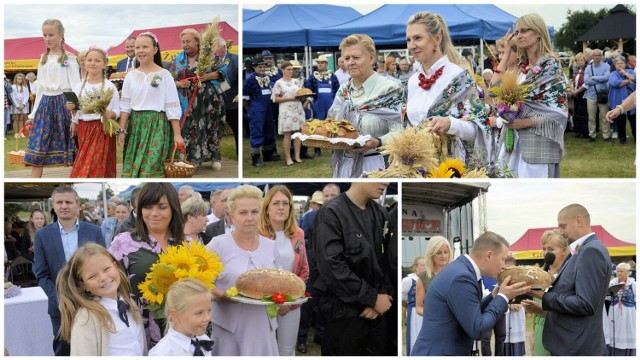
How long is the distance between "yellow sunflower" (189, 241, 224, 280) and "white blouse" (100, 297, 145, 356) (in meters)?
0.50

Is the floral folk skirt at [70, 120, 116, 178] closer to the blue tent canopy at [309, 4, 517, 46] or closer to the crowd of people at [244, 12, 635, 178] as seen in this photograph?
the crowd of people at [244, 12, 635, 178]

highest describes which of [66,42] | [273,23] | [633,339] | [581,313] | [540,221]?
[273,23]

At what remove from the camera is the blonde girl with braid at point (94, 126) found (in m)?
6.68

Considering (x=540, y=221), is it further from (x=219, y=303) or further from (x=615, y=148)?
(x=615, y=148)

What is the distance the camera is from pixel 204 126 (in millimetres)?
9156

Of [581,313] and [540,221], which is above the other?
[540,221]

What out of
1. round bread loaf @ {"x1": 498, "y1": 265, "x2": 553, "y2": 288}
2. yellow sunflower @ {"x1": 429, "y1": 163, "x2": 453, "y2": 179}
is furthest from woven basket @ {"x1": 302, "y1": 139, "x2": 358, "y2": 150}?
round bread loaf @ {"x1": 498, "y1": 265, "x2": 553, "y2": 288}

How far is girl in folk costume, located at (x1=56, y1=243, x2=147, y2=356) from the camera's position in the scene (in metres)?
4.23

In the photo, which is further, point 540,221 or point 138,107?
point 138,107

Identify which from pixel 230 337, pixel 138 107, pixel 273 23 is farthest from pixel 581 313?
pixel 273 23

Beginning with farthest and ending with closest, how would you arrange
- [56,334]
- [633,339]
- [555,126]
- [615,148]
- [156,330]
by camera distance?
[615,148] < [633,339] < [555,126] < [56,334] < [156,330]

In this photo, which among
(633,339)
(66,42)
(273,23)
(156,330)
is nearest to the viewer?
(156,330)

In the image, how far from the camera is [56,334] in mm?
5004

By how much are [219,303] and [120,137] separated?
7.91 ft
